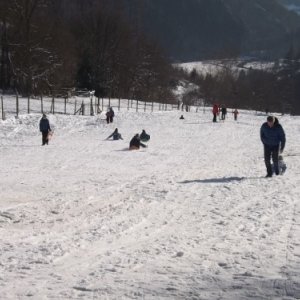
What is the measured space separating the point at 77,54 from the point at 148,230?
189 ft

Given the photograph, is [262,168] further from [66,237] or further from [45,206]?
[66,237]

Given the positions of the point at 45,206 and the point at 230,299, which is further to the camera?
the point at 45,206

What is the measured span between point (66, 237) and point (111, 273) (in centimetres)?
167

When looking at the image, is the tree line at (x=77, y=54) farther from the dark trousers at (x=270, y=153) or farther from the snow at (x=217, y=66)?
the snow at (x=217, y=66)

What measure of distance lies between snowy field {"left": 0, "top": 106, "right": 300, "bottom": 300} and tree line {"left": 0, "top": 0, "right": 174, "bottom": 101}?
35.0 m

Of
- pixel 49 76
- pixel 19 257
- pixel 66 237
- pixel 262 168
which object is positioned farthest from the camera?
pixel 49 76

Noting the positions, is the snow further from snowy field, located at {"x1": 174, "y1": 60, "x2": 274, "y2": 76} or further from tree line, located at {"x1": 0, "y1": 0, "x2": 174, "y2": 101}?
tree line, located at {"x1": 0, "y1": 0, "x2": 174, "y2": 101}

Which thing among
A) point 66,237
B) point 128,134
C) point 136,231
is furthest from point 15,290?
point 128,134

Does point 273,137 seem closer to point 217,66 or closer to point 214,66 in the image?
point 217,66

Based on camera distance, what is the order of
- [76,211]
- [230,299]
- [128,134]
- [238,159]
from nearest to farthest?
[230,299] → [76,211] → [238,159] → [128,134]

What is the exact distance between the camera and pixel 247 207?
336 inches

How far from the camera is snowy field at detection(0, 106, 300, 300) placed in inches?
190

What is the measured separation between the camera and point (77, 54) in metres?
62.0

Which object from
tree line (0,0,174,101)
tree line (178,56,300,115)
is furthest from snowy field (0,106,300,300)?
tree line (178,56,300,115)
